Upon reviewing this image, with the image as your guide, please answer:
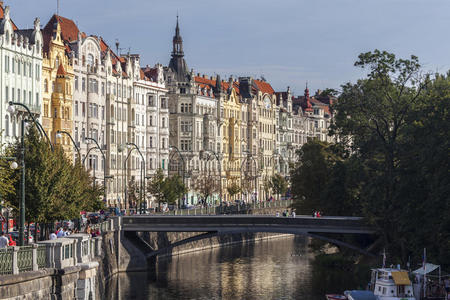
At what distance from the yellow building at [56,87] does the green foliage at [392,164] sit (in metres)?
25.9

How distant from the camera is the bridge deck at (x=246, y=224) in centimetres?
7606

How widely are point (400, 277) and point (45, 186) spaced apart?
2015 cm

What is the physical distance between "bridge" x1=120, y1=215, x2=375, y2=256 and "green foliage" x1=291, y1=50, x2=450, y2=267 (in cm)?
195

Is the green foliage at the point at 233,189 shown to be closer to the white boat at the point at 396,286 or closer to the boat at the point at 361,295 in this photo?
the boat at the point at 361,295

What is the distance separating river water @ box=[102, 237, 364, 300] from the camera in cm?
7206

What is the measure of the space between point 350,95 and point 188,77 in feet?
235

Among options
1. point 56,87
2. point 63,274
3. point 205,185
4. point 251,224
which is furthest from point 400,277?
point 205,185

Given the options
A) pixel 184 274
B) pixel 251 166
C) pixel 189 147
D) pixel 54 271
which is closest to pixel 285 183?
pixel 251 166

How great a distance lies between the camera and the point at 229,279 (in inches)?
3236

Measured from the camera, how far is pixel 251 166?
175750 millimetres

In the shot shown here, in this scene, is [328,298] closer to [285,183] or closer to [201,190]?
[201,190]

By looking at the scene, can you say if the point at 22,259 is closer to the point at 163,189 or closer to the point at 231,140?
the point at 163,189

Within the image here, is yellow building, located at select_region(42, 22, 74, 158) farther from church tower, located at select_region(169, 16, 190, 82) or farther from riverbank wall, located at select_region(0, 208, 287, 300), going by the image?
church tower, located at select_region(169, 16, 190, 82)

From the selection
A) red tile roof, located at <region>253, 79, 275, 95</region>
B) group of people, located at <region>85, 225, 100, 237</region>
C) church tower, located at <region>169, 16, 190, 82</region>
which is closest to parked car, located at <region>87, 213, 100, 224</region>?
group of people, located at <region>85, 225, 100, 237</region>
